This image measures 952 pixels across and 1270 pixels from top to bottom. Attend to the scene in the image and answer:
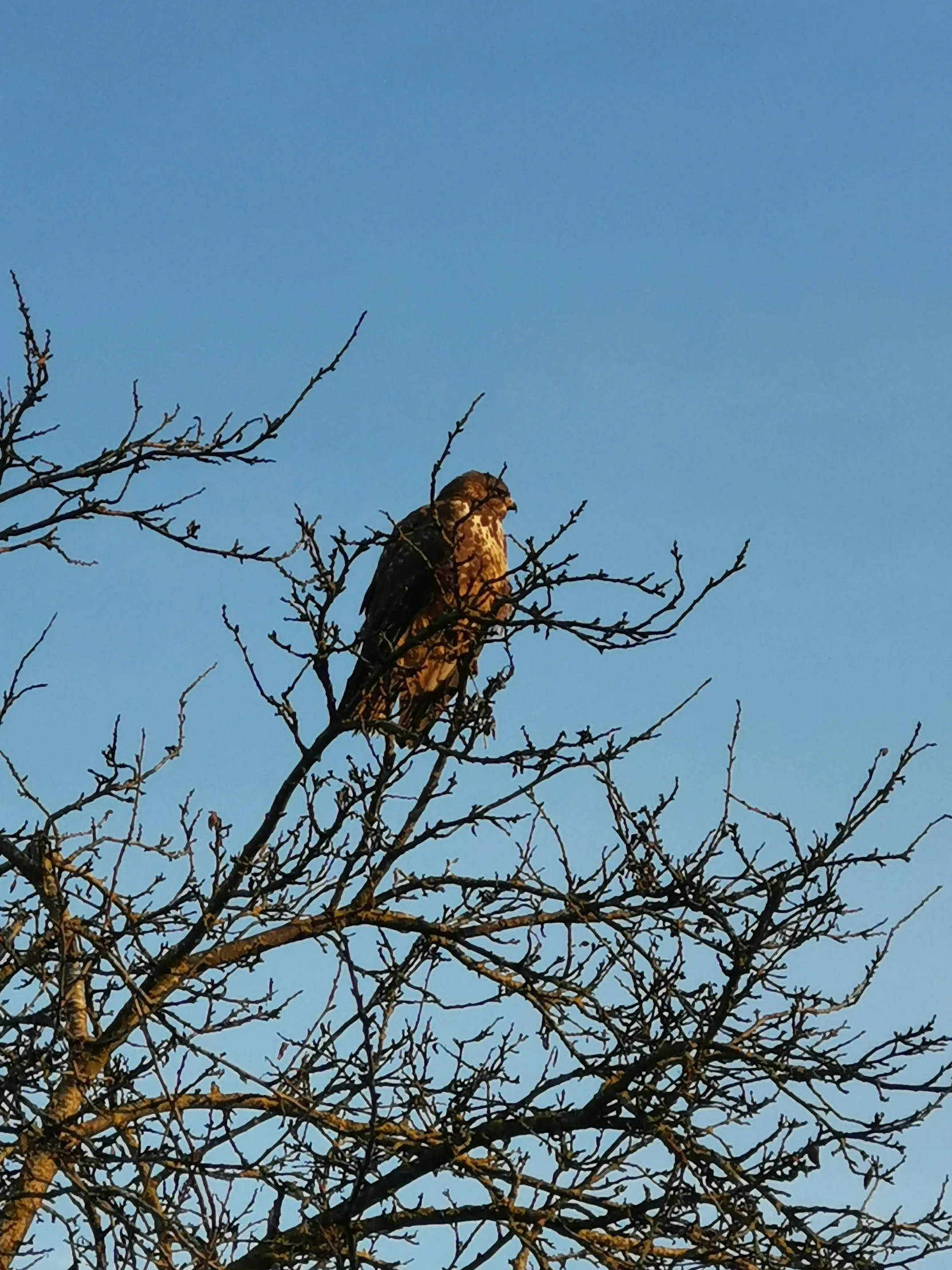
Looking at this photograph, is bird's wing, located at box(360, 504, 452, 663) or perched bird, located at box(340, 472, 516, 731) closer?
perched bird, located at box(340, 472, 516, 731)

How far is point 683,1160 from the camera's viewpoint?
4.73m

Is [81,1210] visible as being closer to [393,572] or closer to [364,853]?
[364,853]

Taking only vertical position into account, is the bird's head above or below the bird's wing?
above

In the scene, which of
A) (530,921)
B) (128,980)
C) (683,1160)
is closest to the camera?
(128,980)

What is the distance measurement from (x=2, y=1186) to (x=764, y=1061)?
227 cm

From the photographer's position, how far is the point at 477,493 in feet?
26.6

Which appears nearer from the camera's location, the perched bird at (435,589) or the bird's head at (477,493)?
the perched bird at (435,589)

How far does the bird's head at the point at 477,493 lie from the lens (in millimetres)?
7879

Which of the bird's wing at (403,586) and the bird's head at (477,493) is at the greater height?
the bird's head at (477,493)

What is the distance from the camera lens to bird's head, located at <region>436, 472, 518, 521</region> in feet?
25.8

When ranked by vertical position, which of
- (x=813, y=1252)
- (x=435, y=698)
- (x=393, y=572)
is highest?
(x=393, y=572)

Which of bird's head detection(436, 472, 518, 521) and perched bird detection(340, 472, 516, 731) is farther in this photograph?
bird's head detection(436, 472, 518, 521)

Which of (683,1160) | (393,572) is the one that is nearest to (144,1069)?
(683,1160)

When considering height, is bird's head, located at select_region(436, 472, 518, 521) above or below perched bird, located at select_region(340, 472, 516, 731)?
above
